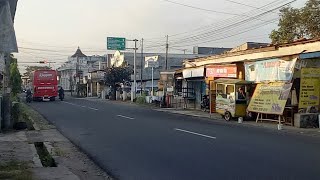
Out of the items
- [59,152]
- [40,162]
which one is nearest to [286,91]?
[59,152]

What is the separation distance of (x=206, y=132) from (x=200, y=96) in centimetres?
2020

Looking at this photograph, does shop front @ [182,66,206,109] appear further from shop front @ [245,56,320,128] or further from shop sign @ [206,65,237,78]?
shop front @ [245,56,320,128]

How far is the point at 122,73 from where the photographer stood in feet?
211

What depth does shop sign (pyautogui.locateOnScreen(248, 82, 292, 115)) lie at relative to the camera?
23.6 m

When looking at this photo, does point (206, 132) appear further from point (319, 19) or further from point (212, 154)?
point (319, 19)

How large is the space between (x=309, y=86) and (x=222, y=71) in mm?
9741

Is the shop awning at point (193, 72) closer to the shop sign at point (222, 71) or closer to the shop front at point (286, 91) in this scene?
the shop sign at point (222, 71)

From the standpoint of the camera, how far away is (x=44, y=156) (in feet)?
42.3

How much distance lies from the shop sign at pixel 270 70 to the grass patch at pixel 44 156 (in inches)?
545

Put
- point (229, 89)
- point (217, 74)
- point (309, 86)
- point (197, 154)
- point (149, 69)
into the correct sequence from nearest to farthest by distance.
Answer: point (197, 154) → point (309, 86) → point (229, 89) → point (217, 74) → point (149, 69)

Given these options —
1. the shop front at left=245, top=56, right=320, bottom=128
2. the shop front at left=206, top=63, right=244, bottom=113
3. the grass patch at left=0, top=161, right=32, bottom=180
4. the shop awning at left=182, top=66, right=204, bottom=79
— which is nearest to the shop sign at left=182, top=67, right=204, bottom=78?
the shop awning at left=182, top=66, right=204, bottom=79

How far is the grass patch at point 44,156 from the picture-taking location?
454 inches

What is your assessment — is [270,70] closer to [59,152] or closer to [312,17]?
[312,17]

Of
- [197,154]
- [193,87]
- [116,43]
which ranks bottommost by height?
[197,154]
